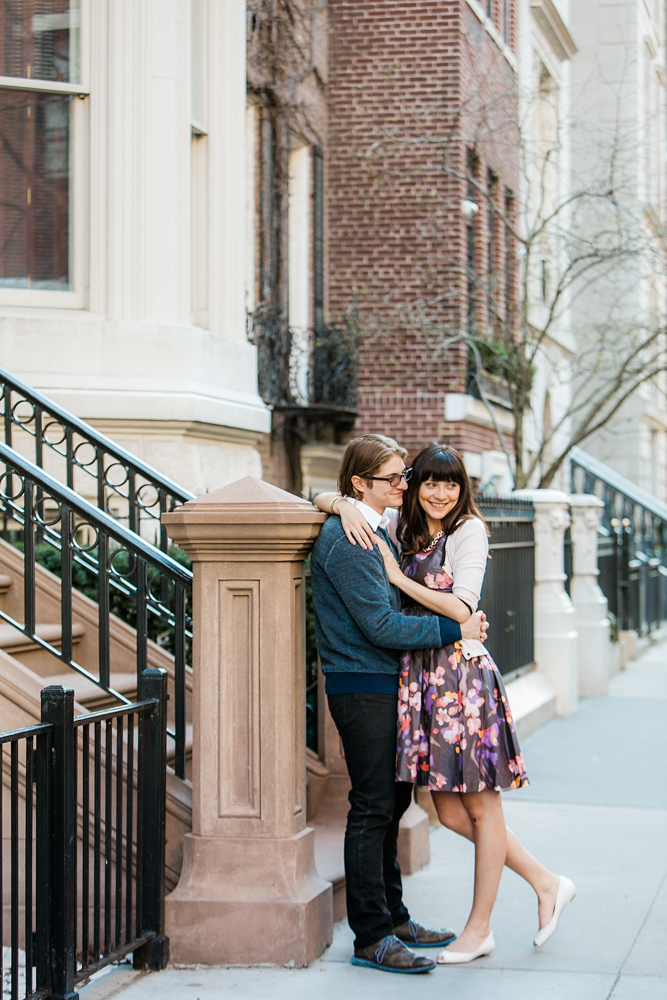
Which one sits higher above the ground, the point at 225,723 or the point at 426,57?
the point at 426,57

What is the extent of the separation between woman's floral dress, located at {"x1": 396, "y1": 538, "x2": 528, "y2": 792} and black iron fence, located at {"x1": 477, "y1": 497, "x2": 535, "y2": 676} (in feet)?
12.9

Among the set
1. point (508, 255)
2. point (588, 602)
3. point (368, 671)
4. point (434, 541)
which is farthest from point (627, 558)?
point (368, 671)

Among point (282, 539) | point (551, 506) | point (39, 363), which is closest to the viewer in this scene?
point (282, 539)

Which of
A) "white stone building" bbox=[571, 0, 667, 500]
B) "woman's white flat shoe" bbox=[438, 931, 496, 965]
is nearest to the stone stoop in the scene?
"woman's white flat shoe" bbox=[438, 931, 496, 965]

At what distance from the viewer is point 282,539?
4434 mm

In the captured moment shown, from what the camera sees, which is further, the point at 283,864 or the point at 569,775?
the point at 569,775

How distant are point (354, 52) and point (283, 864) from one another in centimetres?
1189

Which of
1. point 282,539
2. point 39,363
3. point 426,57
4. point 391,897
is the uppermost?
point 426,57

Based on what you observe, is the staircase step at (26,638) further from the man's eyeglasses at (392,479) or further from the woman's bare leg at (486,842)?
the woman's bare leg at (486,842)

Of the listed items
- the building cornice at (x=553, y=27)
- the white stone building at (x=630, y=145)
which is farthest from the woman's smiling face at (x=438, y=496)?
the white stone building at (x=630, y=145)

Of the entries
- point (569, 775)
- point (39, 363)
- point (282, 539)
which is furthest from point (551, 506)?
point (282, 539)

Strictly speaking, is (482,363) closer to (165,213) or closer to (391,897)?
(165,213)

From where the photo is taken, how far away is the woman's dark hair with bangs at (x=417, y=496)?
14.8ft

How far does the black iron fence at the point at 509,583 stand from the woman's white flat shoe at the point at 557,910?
11.9ft
